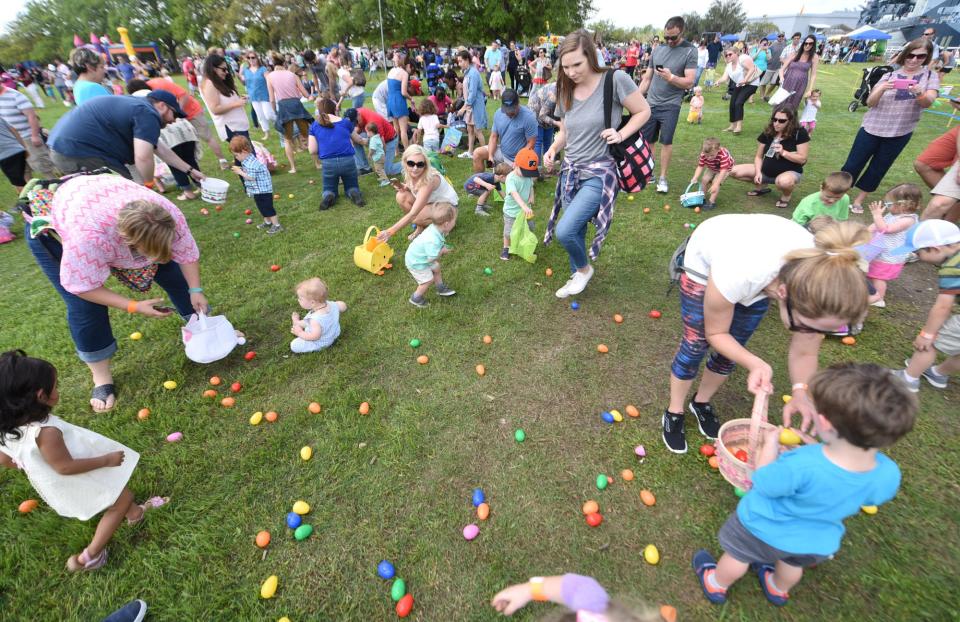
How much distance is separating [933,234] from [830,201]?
230 cm

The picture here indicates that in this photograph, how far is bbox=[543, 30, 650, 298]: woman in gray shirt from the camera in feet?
11.3

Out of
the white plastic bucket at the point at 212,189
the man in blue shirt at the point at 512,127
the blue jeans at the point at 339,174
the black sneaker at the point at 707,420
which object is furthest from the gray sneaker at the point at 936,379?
the blue jeans at the point at 339,174

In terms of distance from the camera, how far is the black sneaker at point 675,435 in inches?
115

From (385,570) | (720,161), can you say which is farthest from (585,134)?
(720,161)

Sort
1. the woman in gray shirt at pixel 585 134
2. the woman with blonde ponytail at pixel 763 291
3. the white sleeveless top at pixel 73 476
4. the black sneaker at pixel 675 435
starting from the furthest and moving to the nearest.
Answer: the woman in gray shirt at pixel 585 134 < the black sneaker at pixel 675 435 < the white sleeveless top at pixel 73 476 < the woman with blonde ponytail at pixel 763 291

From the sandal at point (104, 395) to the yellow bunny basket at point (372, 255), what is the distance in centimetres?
261

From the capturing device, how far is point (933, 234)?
2.79 meters

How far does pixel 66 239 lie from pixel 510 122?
5.36 m

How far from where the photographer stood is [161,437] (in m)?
3.15

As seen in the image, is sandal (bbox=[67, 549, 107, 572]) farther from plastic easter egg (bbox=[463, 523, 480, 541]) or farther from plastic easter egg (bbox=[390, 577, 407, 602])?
plastic easter egg (bbox=[463, 523, 480, 541])

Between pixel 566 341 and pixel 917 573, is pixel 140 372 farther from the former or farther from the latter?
pixel 917 573

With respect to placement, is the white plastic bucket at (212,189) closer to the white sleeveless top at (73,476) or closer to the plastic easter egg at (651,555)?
the white sleeveless top at (73,476)

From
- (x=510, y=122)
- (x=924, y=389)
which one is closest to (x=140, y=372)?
(x=510, y=122)

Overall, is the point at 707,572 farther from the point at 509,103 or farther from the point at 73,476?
the point at 509,103
